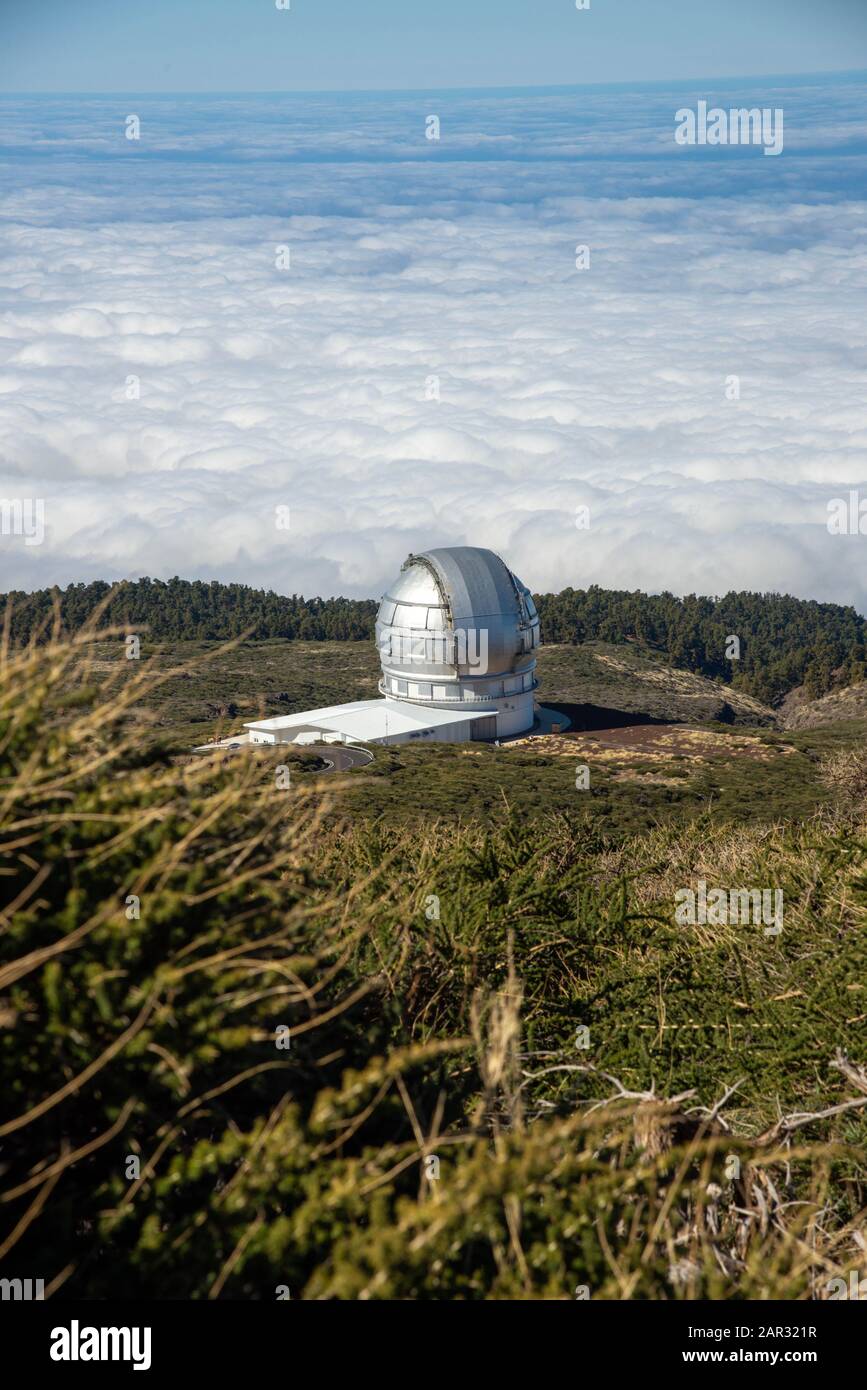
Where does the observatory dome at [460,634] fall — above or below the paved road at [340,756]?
above

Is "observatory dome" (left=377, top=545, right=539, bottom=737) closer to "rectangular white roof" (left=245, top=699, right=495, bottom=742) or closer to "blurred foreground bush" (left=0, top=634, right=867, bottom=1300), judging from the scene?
"rectangular white roof" (left=245, top=699, right=495, bottom=742)

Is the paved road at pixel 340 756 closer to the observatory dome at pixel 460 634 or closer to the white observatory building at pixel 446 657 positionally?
the white observatory building at pixel 446 657

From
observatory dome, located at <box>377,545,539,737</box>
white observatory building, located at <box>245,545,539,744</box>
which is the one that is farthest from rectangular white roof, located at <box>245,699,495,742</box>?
observatory dome, located at <box>377,545,539,737</box>

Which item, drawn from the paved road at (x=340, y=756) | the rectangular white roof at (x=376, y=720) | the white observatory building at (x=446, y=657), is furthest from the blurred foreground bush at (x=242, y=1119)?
the rectangular white roof at (x=376, y=720)

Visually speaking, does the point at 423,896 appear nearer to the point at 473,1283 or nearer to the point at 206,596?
the point at 473,1283

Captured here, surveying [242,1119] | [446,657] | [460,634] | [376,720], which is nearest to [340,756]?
[376,720]

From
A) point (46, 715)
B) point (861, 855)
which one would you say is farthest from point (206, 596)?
point (46, 715)

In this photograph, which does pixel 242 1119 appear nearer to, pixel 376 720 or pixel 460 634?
pixel 460 634
